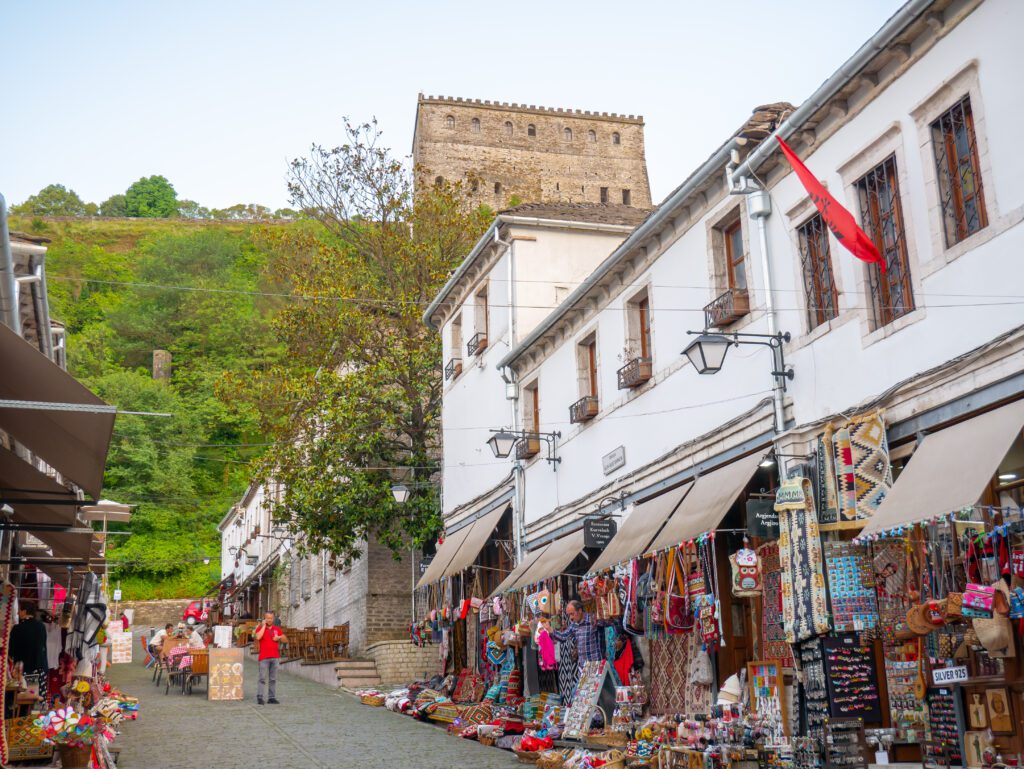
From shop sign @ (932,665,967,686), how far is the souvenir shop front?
2 centimetres

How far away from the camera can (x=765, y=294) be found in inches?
461

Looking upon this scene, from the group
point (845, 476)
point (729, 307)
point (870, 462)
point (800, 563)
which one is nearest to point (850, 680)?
point (800, 563)

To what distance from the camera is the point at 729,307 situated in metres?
12.2

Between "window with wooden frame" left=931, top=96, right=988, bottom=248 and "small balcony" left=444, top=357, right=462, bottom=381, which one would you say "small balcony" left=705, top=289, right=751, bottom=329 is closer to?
"window with wooden frame" left=931, top=96, right=988, bottom=248

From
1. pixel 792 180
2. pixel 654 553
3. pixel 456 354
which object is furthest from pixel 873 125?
pixel 456 354

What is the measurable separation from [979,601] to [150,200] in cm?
11395

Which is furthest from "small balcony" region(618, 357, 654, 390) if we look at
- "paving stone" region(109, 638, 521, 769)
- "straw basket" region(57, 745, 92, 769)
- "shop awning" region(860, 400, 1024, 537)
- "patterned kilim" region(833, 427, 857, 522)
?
"straw basket" region(57, 745, 92, 769)

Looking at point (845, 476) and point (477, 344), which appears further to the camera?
point (477, 344)

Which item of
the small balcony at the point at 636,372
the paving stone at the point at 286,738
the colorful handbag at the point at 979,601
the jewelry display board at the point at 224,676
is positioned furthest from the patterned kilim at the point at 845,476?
the jewelry display board at the point at 224,676

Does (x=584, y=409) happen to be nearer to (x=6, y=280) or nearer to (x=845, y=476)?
(x=845, y=476)

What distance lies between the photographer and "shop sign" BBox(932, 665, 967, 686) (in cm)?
845

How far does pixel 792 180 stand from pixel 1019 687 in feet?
18.5

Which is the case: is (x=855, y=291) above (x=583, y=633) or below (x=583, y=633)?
above

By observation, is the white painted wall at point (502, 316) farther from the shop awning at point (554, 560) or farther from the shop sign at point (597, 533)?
the shop sign at point (597, 533)
